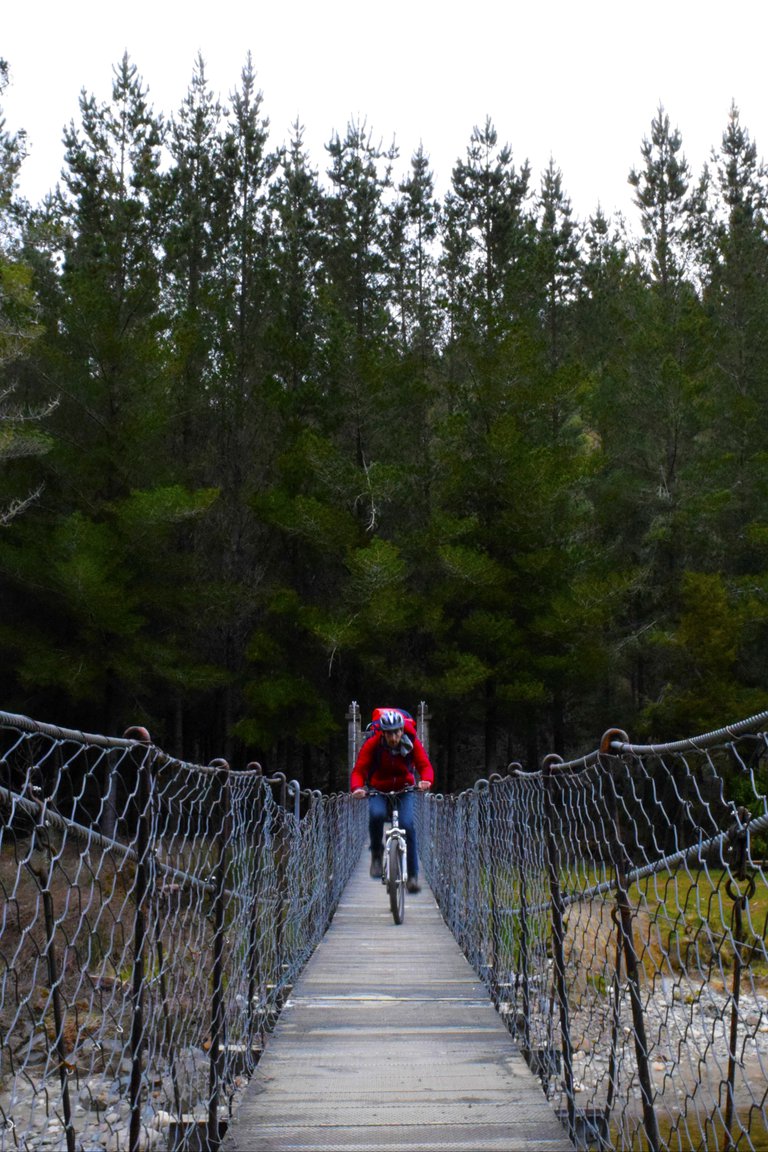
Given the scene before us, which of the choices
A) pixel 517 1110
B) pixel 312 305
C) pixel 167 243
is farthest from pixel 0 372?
pixel 517 1110

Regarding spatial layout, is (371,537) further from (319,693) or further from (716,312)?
(716,312)

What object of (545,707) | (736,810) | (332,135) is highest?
(332,135)

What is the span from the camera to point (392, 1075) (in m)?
2.81

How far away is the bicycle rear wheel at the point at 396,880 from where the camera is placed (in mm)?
5891

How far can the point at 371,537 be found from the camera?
20.8 metres

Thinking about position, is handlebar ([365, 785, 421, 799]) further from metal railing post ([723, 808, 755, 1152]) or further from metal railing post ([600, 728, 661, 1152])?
metal railing post ([723, 808, 755, 1152])

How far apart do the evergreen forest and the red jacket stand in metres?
11.1

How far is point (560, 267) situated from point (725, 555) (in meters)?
7.66

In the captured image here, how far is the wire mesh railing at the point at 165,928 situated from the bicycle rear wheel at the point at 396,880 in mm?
432

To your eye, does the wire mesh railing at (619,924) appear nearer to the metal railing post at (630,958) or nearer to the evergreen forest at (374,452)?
the metal railing post at (630,958)

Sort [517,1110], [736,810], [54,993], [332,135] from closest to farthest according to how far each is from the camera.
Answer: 1. [736,810]
2. [54,993]
3. [517,1110]
4. [332,135]

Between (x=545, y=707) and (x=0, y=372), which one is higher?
(x=0, y=372)

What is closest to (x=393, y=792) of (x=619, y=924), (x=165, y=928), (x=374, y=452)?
(x=165, y=928)

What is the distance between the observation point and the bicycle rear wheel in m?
5.89
